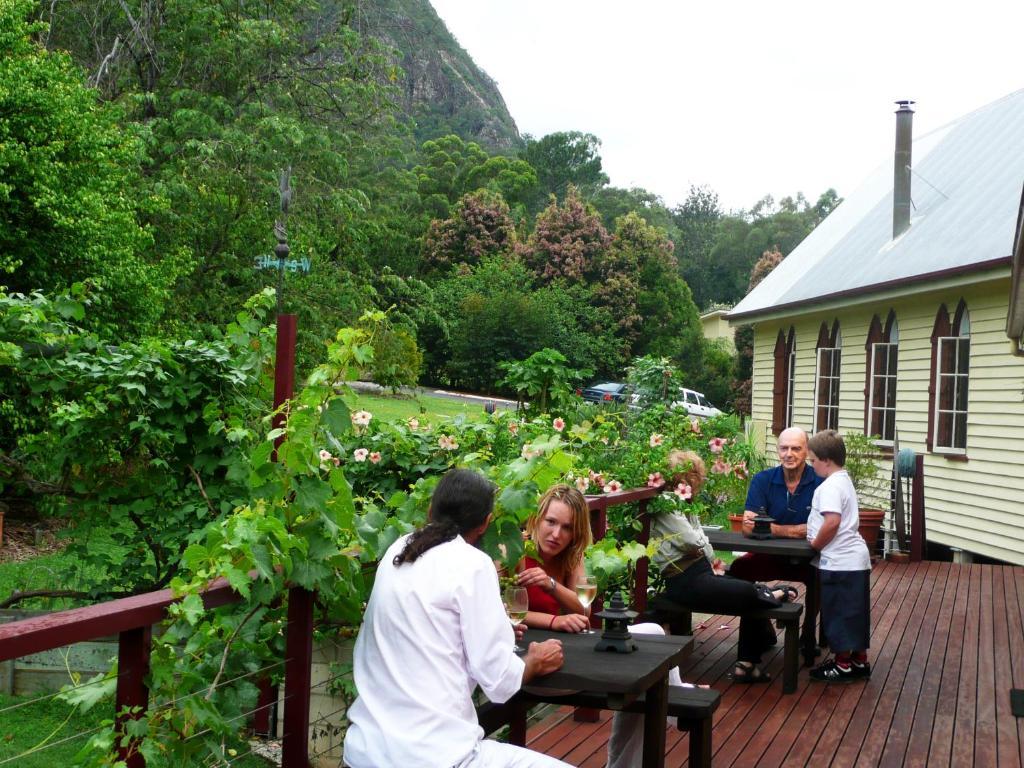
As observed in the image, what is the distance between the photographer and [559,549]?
4.05 metres

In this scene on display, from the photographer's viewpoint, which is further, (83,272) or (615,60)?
(615,60)

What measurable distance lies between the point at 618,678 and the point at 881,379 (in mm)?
14548

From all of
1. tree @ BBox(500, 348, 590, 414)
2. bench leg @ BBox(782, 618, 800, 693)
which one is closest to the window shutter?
tree @ BBox(500, 348, 590, 414)

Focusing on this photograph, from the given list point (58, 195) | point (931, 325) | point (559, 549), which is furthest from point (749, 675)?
point (58, 195)

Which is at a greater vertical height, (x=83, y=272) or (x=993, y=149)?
(x=993, y=149)

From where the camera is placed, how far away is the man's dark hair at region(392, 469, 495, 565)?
2941 millimetres

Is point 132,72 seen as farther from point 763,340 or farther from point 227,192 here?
point 763,340

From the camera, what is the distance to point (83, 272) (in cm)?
1373

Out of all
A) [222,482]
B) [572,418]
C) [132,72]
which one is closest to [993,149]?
[572,418]

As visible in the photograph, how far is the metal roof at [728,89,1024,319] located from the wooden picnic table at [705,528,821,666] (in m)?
6.40

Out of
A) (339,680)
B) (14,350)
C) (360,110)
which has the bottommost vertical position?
(339,680)

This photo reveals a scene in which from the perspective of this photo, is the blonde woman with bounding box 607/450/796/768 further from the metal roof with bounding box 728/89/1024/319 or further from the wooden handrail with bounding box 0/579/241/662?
the metal roof with bounding box 728/89/1024/319

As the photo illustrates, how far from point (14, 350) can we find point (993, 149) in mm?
14763

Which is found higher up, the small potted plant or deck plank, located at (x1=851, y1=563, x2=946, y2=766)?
the small potted plant
